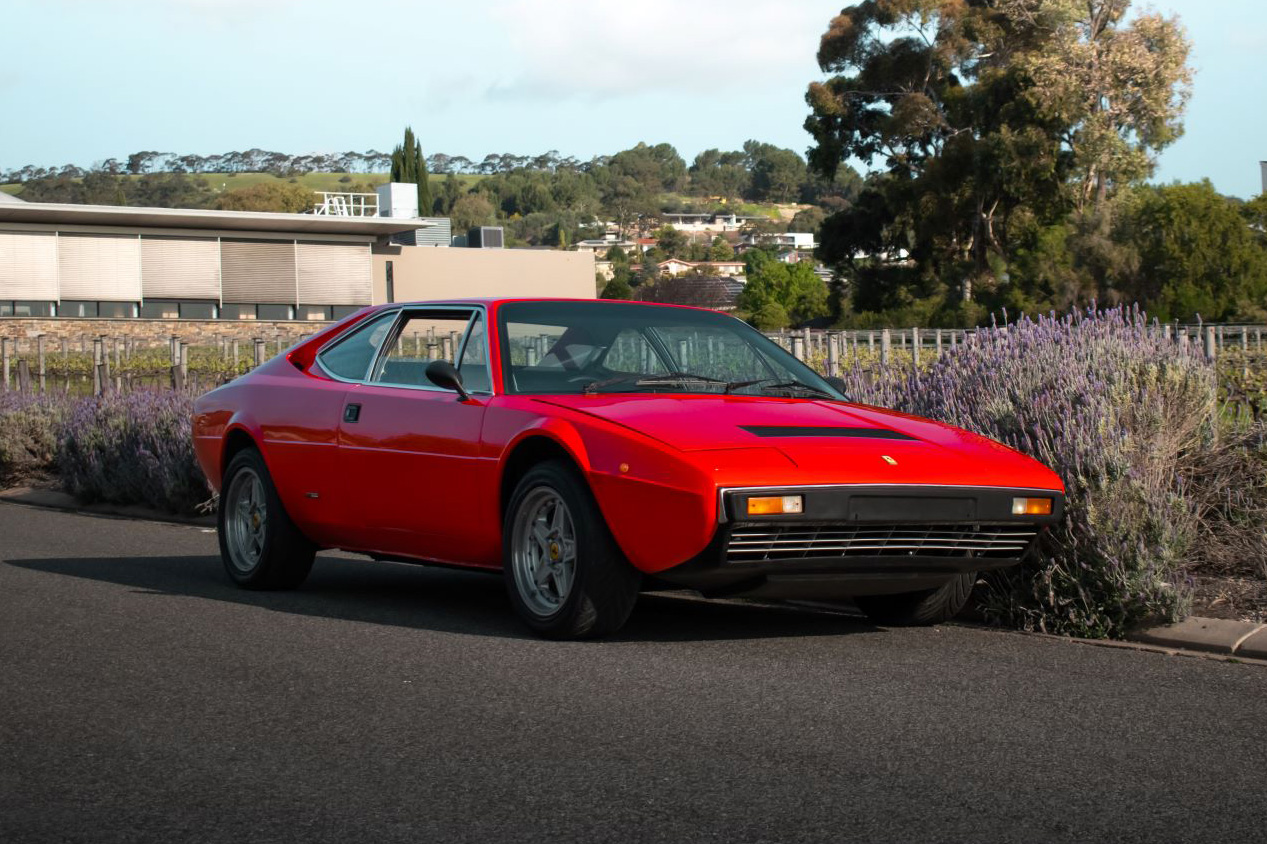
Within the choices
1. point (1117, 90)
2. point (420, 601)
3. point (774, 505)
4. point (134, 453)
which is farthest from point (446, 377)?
point (1117, 90)

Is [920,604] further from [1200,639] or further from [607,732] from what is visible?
[607,732]

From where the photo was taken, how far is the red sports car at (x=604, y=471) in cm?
644

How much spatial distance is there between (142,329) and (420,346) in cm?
5975

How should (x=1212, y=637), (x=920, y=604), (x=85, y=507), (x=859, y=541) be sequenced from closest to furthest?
(x=859, y=541) < (x=1212, y=637) < (x=920, y=604) < (x=85, y=507)

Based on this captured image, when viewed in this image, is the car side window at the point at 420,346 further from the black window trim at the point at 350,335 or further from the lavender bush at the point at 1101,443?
the lavender bush at the point at 1101,443

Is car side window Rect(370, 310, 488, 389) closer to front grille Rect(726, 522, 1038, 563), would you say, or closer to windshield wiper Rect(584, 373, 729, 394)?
windshield wiper Rect(584, 373, 729, 394)

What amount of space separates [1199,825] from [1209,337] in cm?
855

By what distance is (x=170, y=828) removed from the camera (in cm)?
434

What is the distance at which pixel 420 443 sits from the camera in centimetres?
783

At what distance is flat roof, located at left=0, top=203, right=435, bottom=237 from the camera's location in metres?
63.1

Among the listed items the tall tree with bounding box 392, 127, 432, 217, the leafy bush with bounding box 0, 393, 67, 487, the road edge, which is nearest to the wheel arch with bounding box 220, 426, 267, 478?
the road edge

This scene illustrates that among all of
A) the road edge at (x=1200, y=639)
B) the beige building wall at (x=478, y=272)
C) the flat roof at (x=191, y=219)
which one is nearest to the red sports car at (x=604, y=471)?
the road edge at (x=1200, y=639)

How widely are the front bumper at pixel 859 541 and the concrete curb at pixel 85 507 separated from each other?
342 inches

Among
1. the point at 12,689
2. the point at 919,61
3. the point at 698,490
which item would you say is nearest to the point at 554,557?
the point at 698,490
